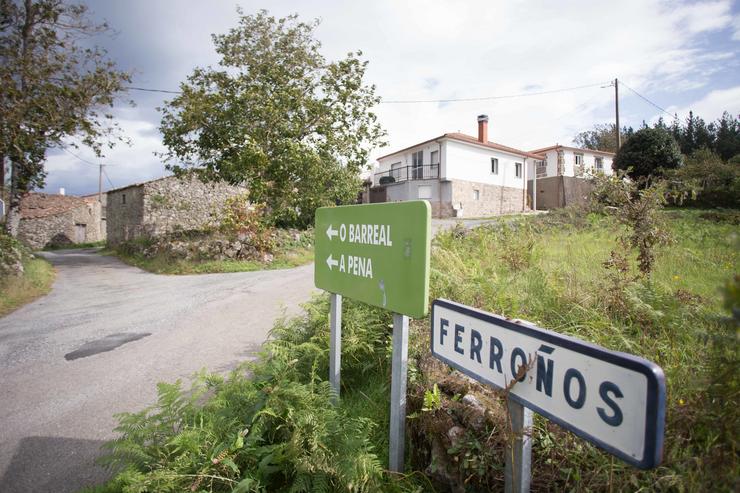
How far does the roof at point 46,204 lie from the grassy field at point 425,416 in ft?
130

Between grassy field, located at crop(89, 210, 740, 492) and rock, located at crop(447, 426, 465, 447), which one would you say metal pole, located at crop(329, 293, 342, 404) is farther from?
rock, located at crop(447, 426, 465, 447)

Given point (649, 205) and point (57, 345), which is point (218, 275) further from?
point (649, 205)

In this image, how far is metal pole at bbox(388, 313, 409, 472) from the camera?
7.39 ft

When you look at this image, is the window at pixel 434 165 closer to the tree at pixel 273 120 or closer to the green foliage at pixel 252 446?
the tree at pixel 273 120

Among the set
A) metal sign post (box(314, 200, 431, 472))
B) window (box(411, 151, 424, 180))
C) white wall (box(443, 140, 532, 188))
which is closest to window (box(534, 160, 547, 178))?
white wall (box(443, 140, 532, 188))

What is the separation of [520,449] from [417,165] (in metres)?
A: 33.2

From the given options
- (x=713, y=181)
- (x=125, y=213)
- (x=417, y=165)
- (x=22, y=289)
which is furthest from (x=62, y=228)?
(x=713, y=181)

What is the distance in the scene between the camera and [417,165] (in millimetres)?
33594

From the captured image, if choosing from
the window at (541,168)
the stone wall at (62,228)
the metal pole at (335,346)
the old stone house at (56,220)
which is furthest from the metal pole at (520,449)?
the window at (541,168)

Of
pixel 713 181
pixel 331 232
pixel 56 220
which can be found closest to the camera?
pixel 331 232

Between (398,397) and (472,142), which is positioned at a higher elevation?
(472,142)

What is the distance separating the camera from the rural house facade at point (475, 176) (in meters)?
30.3

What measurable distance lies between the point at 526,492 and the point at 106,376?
492cm

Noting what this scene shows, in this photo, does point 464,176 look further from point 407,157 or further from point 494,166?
point 407,157
